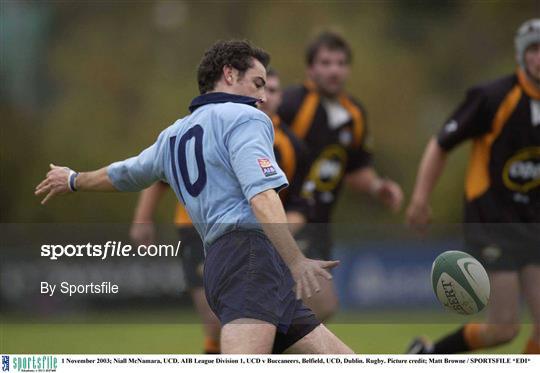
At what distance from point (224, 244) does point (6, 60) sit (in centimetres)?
1014

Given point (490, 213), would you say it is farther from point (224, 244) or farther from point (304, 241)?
point (224, 244)

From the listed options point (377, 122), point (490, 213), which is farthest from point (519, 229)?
point (377, 122)

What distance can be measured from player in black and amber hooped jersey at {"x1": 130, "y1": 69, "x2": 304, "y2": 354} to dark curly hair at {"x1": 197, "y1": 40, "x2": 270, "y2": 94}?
1840mm

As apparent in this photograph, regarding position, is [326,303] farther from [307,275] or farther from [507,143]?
[307,275]

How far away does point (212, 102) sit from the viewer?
4.80 m

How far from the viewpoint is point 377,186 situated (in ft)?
27.3

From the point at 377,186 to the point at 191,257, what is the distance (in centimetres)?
197

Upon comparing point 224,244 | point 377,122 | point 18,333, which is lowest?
point 18,333

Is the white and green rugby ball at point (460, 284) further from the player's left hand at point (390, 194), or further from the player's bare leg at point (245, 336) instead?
the player's left hand at point (390, 194)

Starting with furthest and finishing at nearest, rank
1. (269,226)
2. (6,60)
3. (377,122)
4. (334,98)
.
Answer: (377,122), (6,60), (334,98), (269,226)

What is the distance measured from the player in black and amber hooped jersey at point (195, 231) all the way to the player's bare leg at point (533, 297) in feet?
5.05

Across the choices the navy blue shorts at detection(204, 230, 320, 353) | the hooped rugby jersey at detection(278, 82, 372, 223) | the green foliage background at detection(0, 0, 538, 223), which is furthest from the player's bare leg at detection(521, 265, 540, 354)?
the green foliage background at detection(0, 0, 538, 223)

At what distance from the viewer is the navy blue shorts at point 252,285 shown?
4539 mm
